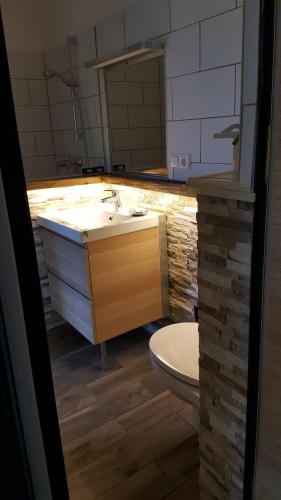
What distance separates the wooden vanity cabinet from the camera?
2080mm

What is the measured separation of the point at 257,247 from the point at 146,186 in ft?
5.45

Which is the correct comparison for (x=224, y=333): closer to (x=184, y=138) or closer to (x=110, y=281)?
(x=110, y=281)

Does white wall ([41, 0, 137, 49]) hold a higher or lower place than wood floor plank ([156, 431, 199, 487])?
higher

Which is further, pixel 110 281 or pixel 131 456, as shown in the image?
pixel 110 281

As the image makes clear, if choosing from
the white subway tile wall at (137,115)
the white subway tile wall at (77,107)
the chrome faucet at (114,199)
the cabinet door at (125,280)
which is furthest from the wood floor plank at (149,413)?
the white subway tile wall at (77,107)

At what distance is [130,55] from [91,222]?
103 cm

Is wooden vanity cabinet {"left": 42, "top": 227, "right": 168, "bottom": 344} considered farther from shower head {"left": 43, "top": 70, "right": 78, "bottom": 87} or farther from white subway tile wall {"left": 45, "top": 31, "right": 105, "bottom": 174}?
shower head {"left": 43, "top": 70, "right": 78, "bottom": 87}

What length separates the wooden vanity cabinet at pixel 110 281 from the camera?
208cm

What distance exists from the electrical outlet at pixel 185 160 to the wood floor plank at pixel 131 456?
1.33m

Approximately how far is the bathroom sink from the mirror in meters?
0.31

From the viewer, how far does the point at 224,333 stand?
96 centimetres

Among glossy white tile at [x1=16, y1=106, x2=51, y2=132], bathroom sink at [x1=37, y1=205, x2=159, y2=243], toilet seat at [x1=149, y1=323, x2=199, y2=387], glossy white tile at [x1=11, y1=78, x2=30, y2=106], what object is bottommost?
toilet seat at [x1=149, y1=323, x2=199, y2=387]

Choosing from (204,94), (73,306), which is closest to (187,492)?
(73,306)

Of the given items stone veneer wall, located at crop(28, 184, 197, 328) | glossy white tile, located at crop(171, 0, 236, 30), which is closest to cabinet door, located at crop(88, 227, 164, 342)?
stone veneer wall, located at crop(28, 184, 197, 328)
